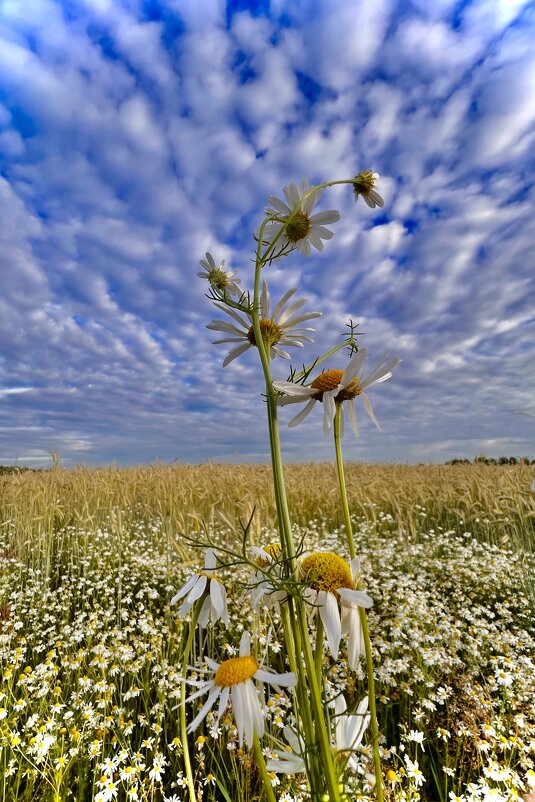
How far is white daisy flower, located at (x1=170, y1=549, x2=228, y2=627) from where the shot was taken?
152cm

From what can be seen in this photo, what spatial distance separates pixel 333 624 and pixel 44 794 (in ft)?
8.33

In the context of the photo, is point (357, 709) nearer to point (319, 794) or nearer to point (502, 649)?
point (319, 794)

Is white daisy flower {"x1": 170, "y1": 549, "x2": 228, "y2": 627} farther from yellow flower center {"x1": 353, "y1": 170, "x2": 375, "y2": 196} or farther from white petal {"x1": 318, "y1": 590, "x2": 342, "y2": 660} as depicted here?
yellow flower center {"x1": 353, "y1": 170, "x2": 375, "y2": 196}

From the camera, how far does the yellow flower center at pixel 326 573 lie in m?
1.32

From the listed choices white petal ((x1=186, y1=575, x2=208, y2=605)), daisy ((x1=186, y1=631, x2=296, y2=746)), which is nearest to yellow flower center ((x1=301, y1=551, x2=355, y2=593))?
daisy ((x1=186, y1=631, x2=296, y2=746))

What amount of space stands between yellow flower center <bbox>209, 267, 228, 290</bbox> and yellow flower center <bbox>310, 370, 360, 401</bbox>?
47 centimetres

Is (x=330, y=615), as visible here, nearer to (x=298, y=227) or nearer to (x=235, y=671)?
(x=235, y=671)

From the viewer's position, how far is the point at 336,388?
139cm

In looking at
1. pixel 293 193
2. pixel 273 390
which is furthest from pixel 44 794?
pixel 293 193

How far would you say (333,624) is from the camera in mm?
1280

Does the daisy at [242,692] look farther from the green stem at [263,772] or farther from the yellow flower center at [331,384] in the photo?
the yellow flower center at [331,384]

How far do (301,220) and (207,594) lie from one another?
53.1 inches

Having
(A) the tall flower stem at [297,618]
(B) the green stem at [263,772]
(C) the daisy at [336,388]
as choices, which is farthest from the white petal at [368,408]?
(B) the green stem at [263,772]

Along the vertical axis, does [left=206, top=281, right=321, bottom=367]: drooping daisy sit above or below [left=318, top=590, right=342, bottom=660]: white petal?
above
